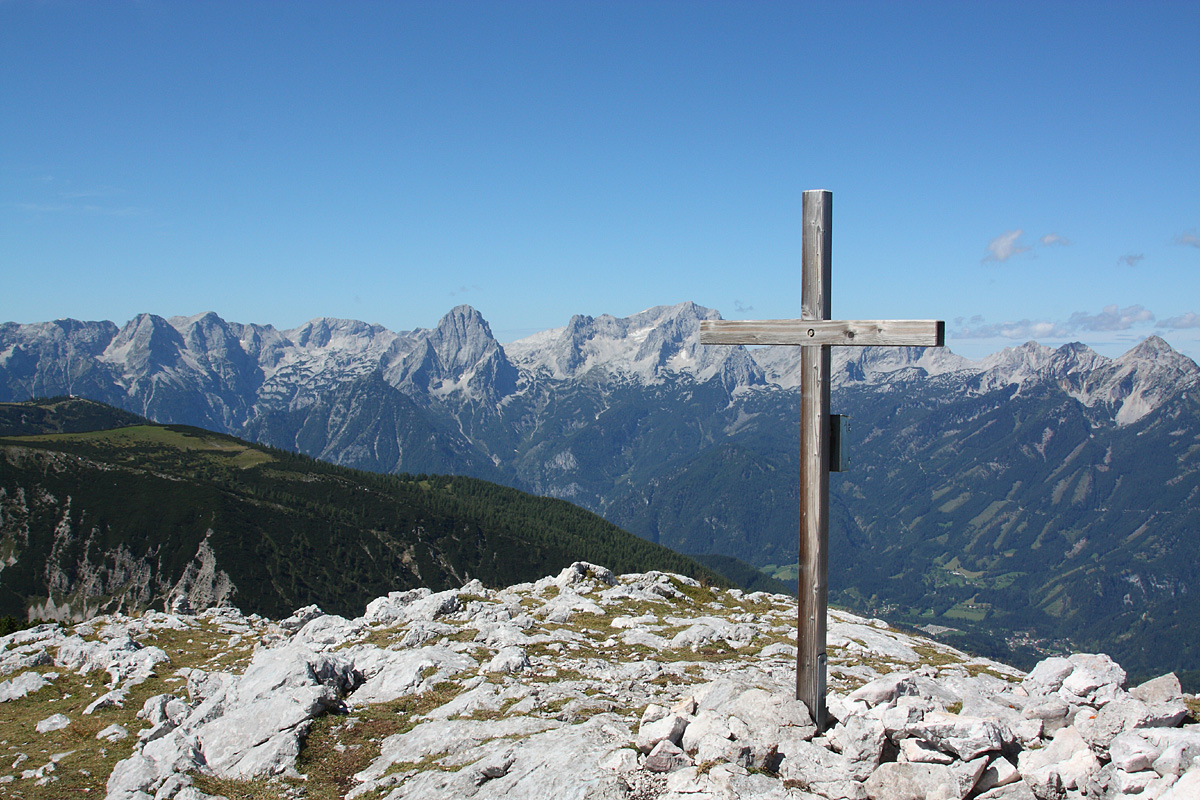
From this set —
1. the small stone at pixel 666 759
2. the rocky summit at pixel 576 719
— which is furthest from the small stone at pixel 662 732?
the small stone at pixel 666 759

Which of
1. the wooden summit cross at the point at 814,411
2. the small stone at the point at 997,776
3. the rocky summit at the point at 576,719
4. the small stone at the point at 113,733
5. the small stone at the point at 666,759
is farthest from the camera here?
the small stone at the point at 113,733

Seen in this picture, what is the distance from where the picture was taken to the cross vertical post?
15242 mm

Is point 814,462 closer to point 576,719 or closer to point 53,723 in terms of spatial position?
point 576,719

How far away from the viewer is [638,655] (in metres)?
28.8

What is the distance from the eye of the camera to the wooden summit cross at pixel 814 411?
15.2 meters

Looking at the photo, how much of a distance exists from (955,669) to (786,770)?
18.2 m

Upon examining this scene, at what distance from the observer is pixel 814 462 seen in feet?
50.0

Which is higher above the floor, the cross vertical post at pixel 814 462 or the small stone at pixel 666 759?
the cross vertical post at pixel 814 462

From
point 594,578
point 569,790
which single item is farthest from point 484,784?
point 594,578

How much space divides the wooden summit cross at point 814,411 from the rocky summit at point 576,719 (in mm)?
1136

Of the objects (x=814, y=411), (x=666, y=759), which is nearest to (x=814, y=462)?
(x=814, y=411)

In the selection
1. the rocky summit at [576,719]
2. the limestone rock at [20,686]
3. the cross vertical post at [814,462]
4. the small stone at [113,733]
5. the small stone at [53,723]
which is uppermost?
the cross vertical post at [814,462]

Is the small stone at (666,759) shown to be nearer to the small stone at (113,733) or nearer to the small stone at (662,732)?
the small stone at (662,732)

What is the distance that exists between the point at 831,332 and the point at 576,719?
1204 cm
